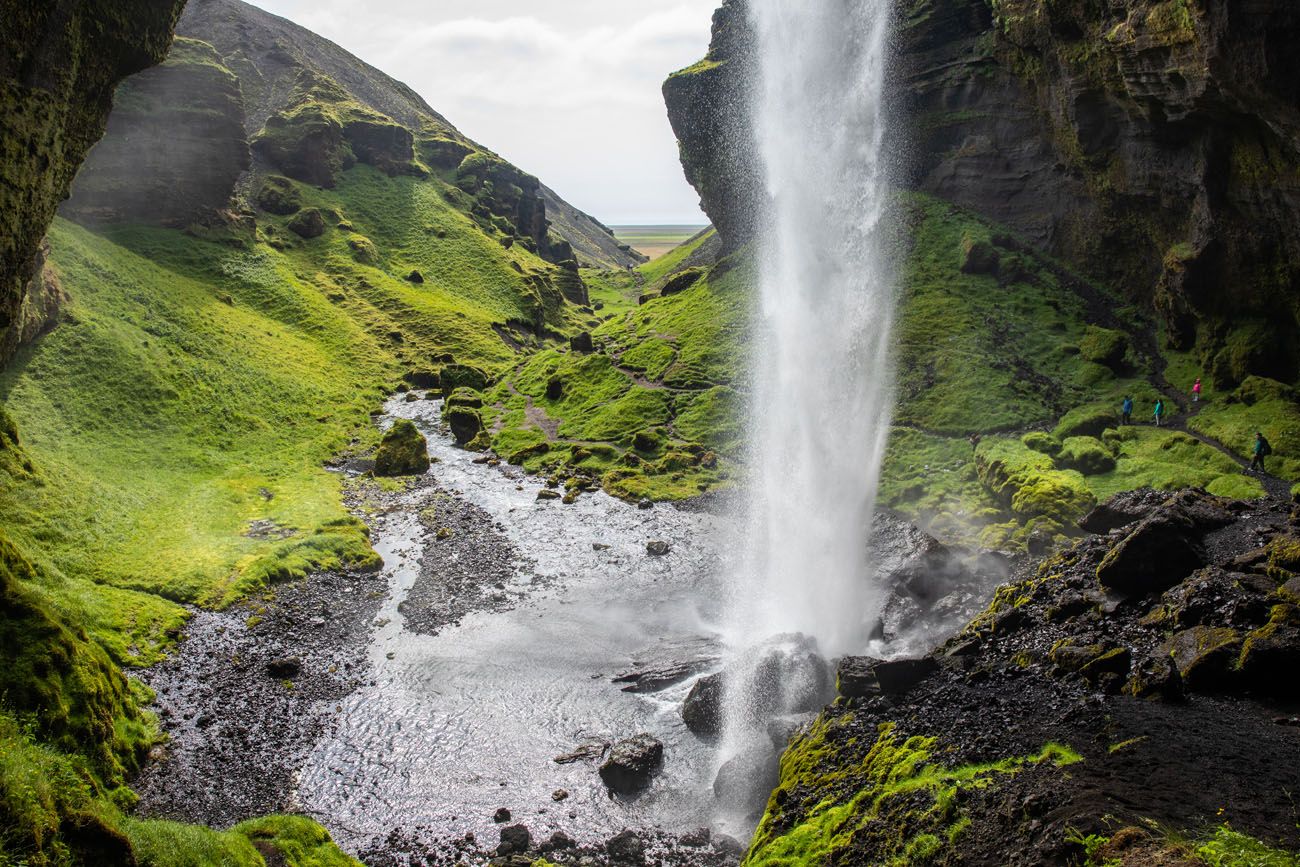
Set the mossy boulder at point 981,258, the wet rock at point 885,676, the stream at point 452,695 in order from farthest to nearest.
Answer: the mossy boulder at point 981,258 → the stream at point 452,695 → the wet rock at point 885,676

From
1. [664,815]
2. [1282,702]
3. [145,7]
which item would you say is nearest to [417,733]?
[664,815]

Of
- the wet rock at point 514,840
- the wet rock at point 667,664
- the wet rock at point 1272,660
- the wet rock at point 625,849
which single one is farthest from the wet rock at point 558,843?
the wet rock at point 1272,660

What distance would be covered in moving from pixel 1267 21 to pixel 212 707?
5420 centimetres

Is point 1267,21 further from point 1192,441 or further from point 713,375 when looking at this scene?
point 713,375

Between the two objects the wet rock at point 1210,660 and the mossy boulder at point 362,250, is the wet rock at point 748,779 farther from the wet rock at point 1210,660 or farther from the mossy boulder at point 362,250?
the mossy boulder at point 362,250

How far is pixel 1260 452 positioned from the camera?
135 ft

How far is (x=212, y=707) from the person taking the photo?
27.8 m

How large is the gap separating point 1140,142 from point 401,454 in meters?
64.0

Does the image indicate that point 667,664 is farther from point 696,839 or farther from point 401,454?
point 401,454

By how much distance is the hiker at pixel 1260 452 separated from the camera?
41000 mm

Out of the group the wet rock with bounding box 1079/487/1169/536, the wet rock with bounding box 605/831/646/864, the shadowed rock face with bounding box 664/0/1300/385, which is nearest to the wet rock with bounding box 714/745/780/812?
the wet rock with bounding box 605/831/646/864

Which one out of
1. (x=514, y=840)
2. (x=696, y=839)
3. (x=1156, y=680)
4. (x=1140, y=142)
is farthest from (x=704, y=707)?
(x=1140, y=142)

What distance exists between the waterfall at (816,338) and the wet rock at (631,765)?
107 inches

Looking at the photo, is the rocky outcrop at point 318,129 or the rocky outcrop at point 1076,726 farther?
the rocky outcrop at point 318,129
